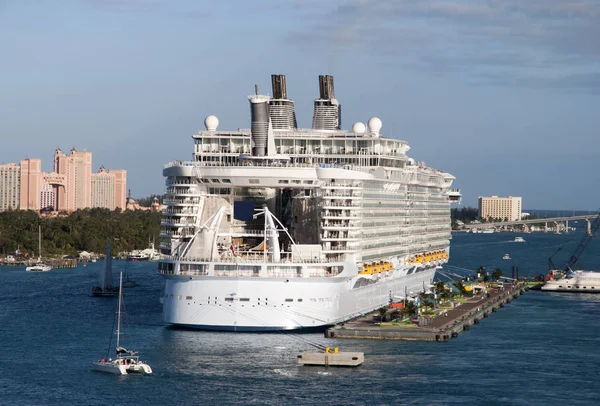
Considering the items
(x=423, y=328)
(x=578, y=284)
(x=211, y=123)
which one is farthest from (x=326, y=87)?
(x=578, y=284)

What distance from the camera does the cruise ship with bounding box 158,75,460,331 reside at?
201 feet

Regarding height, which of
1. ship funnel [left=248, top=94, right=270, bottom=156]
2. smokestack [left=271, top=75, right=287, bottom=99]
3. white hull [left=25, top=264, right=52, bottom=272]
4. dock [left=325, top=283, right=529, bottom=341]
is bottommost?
dock [left=325, top=283, right=529, bottom=341]

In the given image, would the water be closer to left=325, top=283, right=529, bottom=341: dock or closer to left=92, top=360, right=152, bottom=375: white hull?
left=92, top=360, right=152, bottom=375: white hull

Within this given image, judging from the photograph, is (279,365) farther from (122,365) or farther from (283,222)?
(283,222)

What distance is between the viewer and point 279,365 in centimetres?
5441

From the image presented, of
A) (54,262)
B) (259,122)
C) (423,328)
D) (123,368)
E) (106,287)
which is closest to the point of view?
(123,368)

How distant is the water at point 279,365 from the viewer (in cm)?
4884

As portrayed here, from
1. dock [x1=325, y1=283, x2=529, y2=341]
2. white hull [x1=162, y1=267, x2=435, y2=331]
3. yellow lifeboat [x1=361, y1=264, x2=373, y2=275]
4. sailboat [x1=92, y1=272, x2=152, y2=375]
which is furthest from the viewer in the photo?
yellow lifeboat [x1=361, y1=264, x2=373, y2=275]

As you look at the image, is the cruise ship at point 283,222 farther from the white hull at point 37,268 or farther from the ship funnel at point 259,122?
the white hull at point 37,268

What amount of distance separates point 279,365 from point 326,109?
27648mm

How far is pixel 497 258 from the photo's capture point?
152 m

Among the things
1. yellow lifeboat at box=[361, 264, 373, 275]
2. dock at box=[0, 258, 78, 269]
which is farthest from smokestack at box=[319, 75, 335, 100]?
dock at box=[0, 258, 78, 269]

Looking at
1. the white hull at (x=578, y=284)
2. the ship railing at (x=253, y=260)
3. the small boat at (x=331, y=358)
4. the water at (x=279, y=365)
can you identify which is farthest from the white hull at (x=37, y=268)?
the small boat at (x=331, y=358)

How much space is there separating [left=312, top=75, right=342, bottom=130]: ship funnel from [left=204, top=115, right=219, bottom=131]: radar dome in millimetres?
8284
